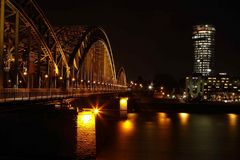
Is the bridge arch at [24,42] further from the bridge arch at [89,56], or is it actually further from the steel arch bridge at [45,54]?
the bridge arch at [89,56]

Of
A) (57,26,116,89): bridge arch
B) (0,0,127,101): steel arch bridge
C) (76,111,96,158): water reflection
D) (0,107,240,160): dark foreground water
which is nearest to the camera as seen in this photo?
(76,111,96,158): water reflection

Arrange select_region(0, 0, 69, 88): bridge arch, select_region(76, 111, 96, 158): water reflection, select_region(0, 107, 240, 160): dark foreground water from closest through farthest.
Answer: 1. select_region(76, 111, 96, 158): water reflection
2. select_region(0, 0, 69, 88): bridge arch
3. select_region(0, 107, 240, 160): dark foreground water

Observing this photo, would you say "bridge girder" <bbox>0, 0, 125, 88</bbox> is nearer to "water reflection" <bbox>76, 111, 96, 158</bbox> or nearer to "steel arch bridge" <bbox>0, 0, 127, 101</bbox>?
"steel arch bridge" <bbox>0, 0, 127, 101</bbox>

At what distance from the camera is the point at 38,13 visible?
4206 centimetres

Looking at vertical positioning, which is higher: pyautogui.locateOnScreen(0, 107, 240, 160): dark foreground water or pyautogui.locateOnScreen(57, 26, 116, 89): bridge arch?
pyautogui.locateOnScreen(57, 26, 116, 89): bridge arch

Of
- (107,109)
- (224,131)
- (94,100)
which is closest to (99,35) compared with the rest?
(107,109)

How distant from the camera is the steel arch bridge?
116 feet

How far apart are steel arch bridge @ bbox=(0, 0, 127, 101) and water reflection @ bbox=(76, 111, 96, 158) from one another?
4494mm

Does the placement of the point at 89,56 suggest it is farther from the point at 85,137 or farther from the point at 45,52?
the point at 85,137

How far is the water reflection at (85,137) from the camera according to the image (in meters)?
34.2

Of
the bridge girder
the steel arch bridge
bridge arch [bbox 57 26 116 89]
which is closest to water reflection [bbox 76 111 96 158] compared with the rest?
the steel arch bridge

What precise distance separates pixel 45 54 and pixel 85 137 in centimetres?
1623

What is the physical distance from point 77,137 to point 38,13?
49.1 ft

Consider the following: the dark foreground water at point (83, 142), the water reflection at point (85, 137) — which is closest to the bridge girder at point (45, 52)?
the dark foreground water at point (83, 142)
